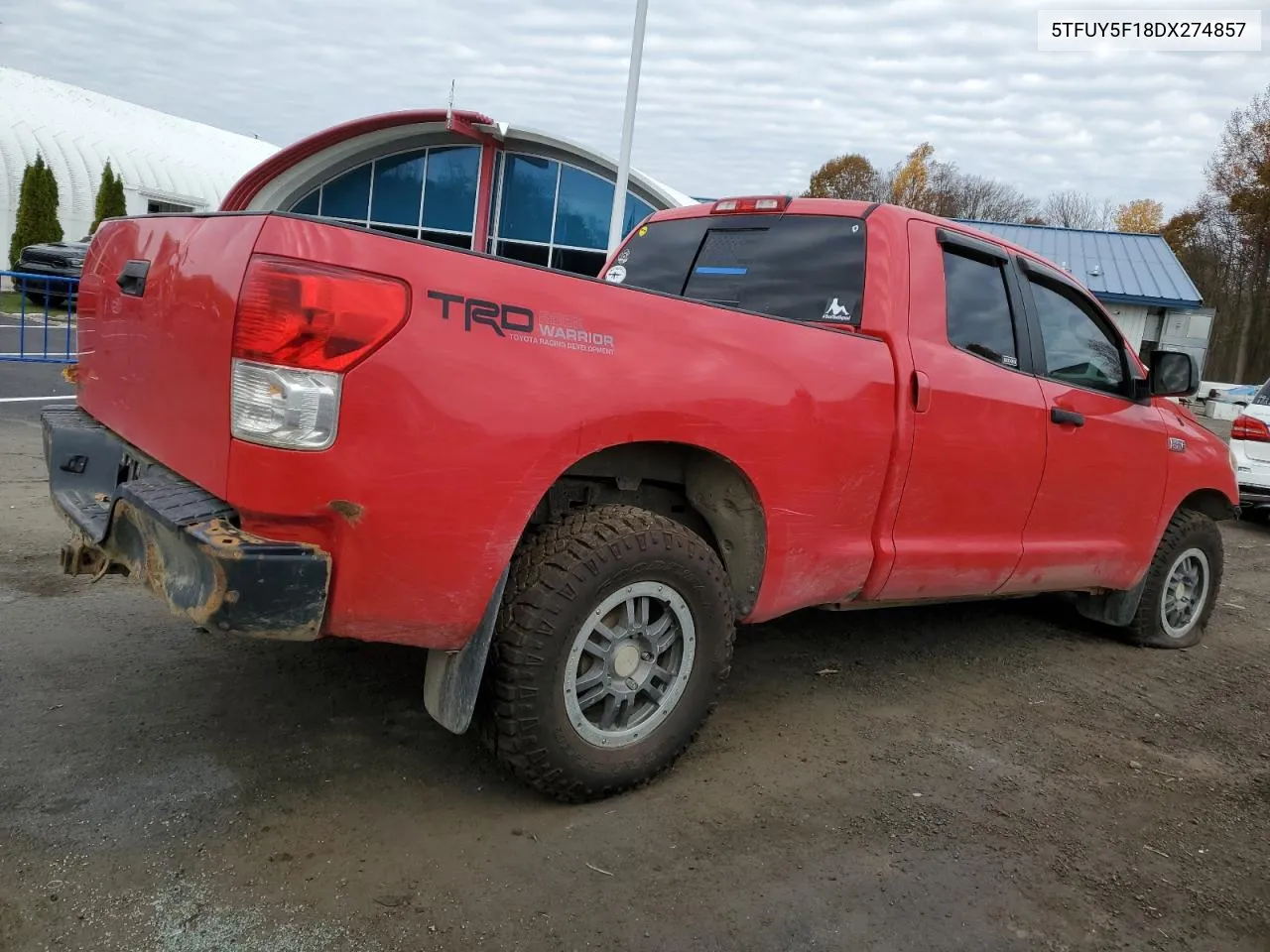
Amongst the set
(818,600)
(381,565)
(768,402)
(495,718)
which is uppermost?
(768,402)

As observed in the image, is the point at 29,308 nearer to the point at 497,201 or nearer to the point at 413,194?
the point at 413,194

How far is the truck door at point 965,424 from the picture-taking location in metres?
3.64

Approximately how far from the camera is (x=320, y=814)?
276 cm

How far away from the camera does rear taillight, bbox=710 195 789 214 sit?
407 centimetres

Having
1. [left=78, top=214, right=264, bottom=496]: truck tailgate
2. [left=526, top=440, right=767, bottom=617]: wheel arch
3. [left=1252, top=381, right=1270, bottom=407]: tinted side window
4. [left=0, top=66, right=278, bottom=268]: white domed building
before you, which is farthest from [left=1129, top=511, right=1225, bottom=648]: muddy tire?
[left=0, top=66, right=278, bottom=268]: white domed building

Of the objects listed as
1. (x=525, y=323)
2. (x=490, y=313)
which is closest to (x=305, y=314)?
(x=490, y=313)

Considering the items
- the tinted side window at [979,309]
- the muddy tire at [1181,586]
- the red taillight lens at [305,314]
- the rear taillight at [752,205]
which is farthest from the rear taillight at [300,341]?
the muddy tire at [1181,586]

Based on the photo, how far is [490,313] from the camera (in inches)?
95.8

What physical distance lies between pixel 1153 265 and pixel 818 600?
30698 millimetres

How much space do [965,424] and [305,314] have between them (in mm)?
2575

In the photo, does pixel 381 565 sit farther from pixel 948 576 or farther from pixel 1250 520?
pixel 1250 520

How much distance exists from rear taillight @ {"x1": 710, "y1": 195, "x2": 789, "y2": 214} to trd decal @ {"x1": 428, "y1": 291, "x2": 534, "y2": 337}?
6.33ft

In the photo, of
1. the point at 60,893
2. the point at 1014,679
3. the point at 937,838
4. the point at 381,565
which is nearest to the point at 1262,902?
the point at 937,838

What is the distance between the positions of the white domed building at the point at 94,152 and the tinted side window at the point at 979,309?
98.8ft
